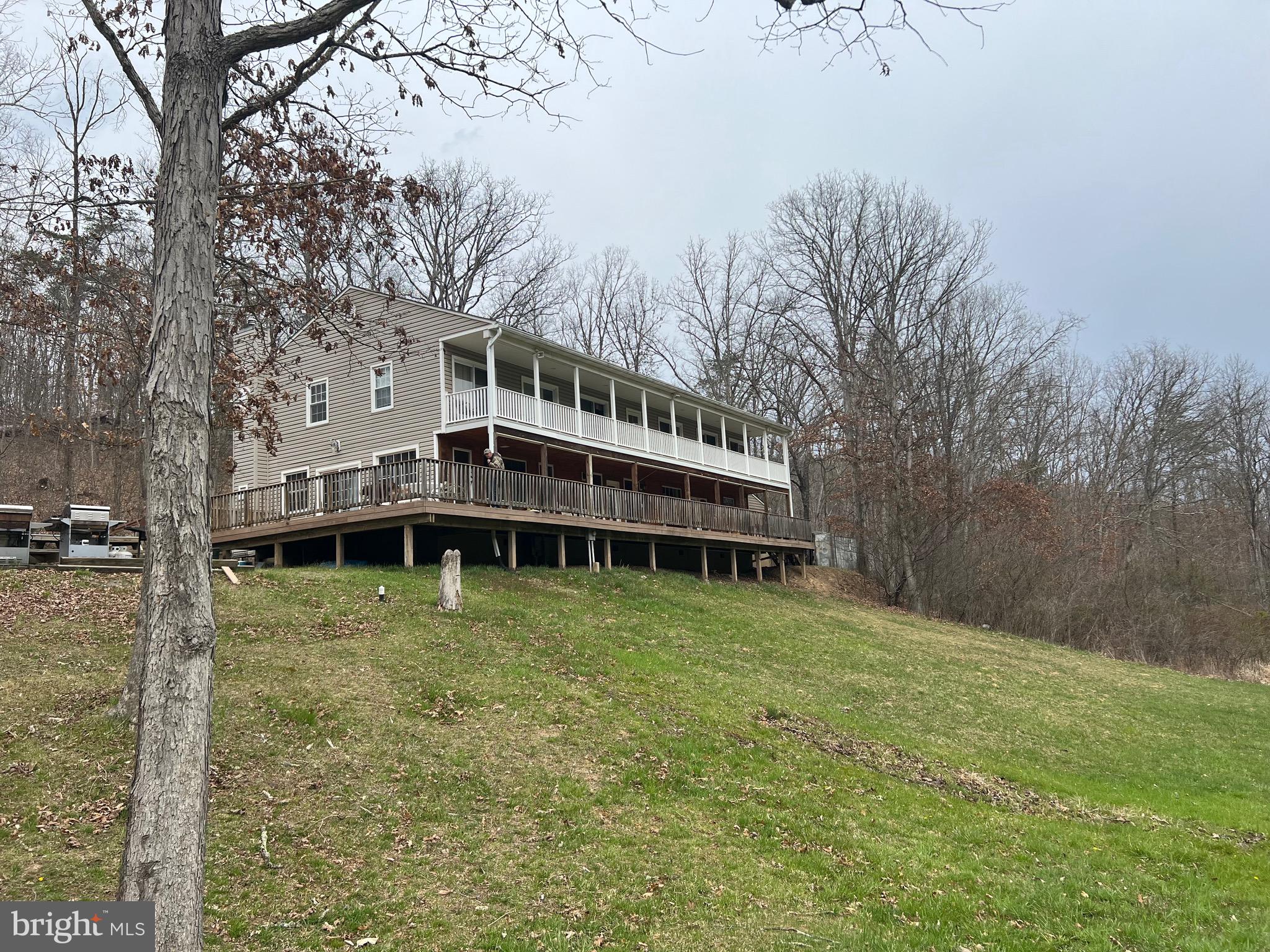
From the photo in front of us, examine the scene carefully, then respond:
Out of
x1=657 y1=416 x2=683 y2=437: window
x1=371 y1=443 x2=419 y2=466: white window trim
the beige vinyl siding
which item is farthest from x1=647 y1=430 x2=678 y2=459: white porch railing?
x1=371 y1=443 x2=419 y2=466: white window trim

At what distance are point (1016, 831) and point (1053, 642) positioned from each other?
991 inches

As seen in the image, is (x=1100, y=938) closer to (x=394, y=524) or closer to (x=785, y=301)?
(x=394, y=524)

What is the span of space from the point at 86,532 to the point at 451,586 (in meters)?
8.57

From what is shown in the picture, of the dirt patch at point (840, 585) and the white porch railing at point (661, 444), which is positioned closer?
the white porch railing at point (661, 444)

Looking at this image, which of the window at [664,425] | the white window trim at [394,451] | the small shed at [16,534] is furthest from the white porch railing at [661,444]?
the small shed at [16,534]

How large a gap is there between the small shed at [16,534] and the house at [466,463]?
475cm

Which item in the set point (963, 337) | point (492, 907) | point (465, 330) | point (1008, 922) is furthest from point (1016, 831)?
point (963, 337)

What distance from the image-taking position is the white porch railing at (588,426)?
2138 centimetres

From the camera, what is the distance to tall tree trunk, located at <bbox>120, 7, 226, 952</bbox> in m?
4.08

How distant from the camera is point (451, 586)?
47.9 feet

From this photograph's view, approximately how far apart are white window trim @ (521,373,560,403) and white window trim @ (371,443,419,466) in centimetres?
375

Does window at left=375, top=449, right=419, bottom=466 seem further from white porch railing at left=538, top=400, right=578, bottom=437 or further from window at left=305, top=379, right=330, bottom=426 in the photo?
white porch railing at left=538, top=400, right=578, bottom=437

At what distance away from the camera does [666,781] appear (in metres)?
8.58

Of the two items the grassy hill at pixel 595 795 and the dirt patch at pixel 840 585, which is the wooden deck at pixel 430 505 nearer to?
the grassy hill at pixel 595 795
